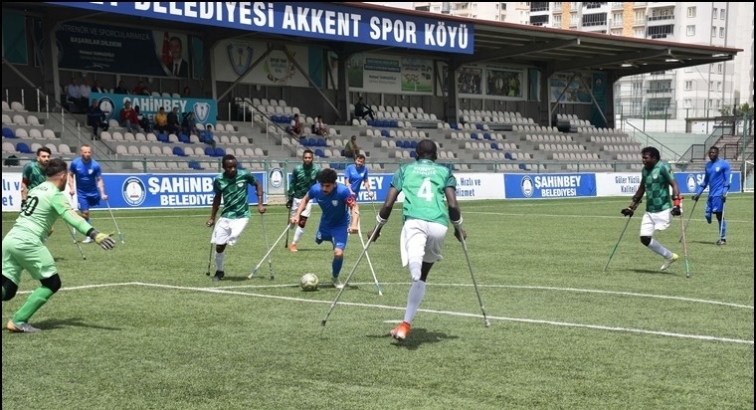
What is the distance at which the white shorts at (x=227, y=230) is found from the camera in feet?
50.5

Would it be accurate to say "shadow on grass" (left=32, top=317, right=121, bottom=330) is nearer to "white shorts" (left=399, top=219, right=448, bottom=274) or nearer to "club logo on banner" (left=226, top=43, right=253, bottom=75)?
"white shorts" (left=399, top=219, right=448, bottom=274)

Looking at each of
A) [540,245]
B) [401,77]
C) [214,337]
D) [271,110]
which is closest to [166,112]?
[271,110]

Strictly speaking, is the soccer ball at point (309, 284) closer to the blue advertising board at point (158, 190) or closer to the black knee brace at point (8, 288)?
the black knee brace at point (8, 288)

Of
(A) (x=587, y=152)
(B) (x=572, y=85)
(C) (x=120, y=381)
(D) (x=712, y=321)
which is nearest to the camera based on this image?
(C) (x=120, y=381)

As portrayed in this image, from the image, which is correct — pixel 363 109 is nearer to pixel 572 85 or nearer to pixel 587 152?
pixel 587 152

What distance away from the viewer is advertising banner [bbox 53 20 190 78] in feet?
135

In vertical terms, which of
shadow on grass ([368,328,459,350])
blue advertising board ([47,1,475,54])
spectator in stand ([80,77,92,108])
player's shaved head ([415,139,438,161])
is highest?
blue advertising board ([47,1,475,54])

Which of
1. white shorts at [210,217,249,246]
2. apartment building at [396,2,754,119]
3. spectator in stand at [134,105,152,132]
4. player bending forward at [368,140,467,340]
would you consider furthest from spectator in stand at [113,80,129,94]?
apartment building at [396,2,754,119]

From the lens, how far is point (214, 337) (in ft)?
34.9

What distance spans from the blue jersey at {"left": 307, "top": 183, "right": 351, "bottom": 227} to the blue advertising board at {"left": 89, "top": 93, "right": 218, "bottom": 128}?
27518mm

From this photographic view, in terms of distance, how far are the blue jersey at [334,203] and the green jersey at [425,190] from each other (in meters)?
4.14

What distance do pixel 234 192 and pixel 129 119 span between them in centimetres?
2569

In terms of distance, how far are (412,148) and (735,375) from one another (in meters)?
41.0

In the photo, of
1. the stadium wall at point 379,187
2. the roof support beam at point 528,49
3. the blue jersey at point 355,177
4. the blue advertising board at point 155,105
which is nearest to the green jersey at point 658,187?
the blue jersey at point 355,177
